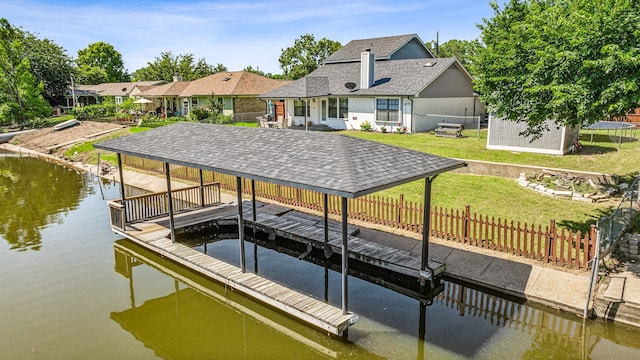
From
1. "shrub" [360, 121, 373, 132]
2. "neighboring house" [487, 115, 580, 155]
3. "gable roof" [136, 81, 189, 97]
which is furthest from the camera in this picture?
"gable roof" [136, 81, 189, 97]

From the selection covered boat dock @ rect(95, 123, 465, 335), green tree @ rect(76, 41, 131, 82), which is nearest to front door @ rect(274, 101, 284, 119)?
covered boat dock @ rect(95, 123, 465, 335)

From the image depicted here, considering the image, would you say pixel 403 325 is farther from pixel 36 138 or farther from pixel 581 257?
pixel 36 138

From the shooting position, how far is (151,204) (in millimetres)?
16219

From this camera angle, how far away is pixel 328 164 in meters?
9.32

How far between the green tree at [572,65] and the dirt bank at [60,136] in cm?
3727

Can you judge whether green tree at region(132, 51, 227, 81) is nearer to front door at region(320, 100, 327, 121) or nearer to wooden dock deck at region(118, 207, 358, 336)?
front door at region(320, 100, 327, 121)

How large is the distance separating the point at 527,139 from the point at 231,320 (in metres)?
18.8

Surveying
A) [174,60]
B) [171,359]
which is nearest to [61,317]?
[171,359]

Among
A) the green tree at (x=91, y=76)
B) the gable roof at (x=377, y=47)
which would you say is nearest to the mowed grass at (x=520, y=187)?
the gable roof at (x=377, y=47)

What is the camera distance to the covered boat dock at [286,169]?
28.7 feet

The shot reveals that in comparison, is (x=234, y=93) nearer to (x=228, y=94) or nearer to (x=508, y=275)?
(x=228, y=94)

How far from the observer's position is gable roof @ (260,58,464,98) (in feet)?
107

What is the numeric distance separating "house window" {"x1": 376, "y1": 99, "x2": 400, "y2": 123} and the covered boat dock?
20.1m

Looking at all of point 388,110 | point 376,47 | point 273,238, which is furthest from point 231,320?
point 376,47
